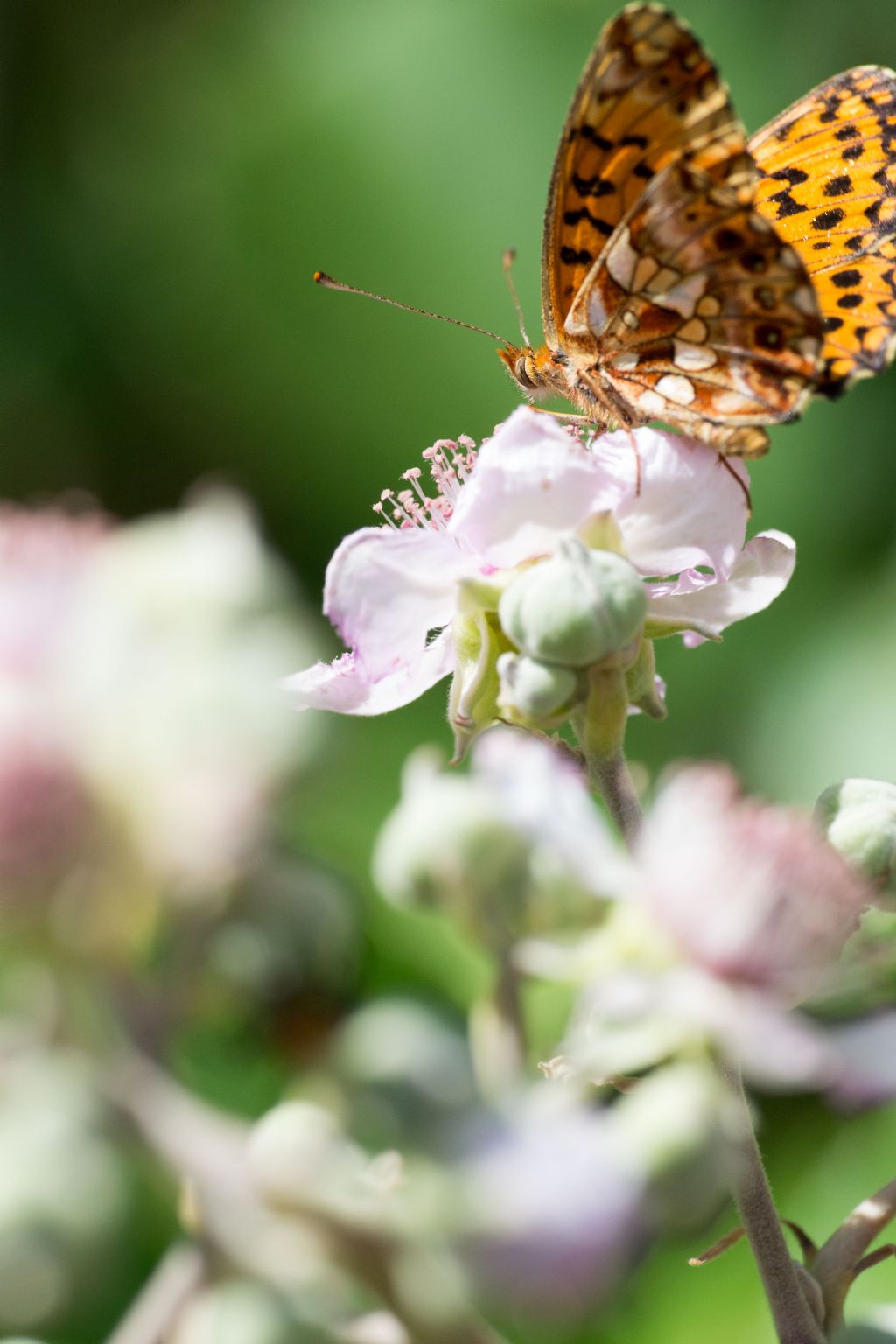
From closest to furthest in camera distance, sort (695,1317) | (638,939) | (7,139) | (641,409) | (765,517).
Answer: (638,939) → (641,409) → (695,1317) → (765,517) → (7,139)

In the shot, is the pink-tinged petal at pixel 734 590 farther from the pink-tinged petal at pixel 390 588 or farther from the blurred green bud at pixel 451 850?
the blurred green bud at pixel 451 850

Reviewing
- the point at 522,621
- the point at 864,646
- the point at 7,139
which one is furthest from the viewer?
the point at 7,139

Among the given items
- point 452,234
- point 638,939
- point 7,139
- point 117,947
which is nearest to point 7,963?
point 117,947

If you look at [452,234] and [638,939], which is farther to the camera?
[452,234]

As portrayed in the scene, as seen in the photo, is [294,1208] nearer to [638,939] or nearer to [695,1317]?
[638,939]

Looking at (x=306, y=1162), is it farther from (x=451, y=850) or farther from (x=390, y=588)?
(x=390, y=588)

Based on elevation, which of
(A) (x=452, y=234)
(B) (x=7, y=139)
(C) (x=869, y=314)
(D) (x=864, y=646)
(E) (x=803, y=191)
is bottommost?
(D) (x=864, y=646)

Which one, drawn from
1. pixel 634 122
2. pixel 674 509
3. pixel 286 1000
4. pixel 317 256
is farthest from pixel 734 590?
pixel 317 256
